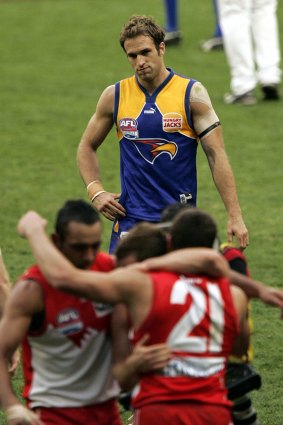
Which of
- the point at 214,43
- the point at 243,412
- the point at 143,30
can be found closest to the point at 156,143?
the point at 143,30

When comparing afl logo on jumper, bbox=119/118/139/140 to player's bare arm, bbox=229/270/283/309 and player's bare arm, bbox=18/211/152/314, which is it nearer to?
player's bare arm, bbox=229/270/283/309

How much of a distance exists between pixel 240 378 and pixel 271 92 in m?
11.5

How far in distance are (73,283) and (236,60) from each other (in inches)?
457

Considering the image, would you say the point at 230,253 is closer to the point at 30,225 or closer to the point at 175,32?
the point at 30,225

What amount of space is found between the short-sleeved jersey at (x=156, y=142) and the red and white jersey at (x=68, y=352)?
2332mm

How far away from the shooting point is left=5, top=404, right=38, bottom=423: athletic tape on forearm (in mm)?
5703

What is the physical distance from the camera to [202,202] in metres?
14.1

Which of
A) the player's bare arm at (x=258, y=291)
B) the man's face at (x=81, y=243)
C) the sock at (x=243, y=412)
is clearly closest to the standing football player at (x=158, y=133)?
the sock at (x=243, y=412)

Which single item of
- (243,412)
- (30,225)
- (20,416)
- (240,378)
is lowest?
(243,412)

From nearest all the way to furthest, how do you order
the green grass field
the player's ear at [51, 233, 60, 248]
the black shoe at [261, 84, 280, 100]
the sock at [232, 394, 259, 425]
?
the player's ear at [51, 233, 60, 248], the sock at [232, 394, 259, 425], the green grass field, the black shoe at [261, 84, 280, 100]

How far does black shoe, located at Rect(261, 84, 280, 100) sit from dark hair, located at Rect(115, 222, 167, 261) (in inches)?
466

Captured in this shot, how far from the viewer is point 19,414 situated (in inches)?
225

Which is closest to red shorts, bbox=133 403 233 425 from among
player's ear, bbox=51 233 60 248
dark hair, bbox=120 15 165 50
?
player's ear, bbox=51 233 60 248

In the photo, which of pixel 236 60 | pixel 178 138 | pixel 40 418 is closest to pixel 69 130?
pixel 236 60
